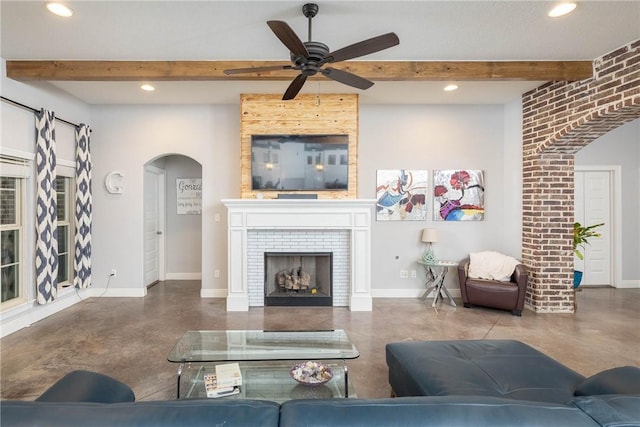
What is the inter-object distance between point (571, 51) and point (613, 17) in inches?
25.2

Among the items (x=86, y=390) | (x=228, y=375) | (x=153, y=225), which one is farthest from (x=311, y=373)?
(x=153, y=225)

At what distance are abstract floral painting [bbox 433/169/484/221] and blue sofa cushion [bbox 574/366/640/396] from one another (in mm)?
3513

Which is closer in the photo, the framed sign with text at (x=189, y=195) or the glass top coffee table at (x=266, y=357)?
the glass top coffee table at (x=266, y=357)

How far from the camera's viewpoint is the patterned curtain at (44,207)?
3.87 m

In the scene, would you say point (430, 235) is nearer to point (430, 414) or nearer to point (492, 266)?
point (492, 266)

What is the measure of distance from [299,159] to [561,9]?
120 inches

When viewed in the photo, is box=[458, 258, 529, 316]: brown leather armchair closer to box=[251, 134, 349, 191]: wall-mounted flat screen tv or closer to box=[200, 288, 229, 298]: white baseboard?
box=[251, 134, 349, 191]: wall-mounted flat screen tv

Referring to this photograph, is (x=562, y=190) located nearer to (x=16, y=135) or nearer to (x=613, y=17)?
(x=613, y=17)

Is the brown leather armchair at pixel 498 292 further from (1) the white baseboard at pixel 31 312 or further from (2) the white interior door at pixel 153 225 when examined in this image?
(1) the white baseboard at pixel 31 312

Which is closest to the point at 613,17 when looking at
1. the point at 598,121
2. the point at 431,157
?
the point at 598,121

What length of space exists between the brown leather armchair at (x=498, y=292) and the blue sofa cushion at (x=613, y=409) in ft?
11.3

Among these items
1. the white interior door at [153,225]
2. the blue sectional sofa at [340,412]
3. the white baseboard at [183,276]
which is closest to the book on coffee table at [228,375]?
the blue sectional sofa at [340,412]

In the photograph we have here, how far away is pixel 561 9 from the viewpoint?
8.50 ft

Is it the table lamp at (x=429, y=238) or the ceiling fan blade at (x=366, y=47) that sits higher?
the ceiling fan blade at (x=366, y=47)
